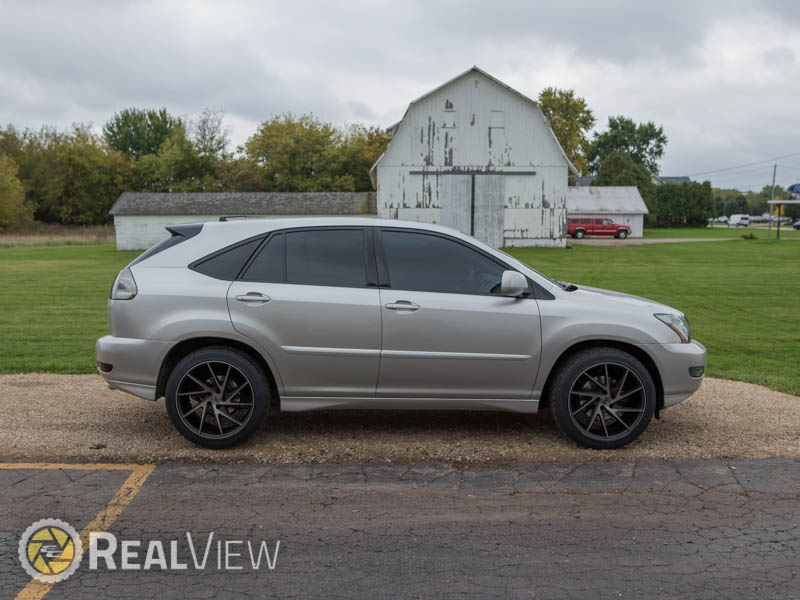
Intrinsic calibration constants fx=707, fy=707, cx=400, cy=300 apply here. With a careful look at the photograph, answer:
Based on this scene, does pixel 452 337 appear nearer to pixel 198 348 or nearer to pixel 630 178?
pixel 198 348

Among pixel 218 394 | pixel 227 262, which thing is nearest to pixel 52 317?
pixel 227 262

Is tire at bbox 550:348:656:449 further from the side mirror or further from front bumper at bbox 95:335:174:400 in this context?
front bumper at bbox 95:335:174:400

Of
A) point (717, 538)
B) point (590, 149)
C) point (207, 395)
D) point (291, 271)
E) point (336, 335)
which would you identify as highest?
point (590, 149)

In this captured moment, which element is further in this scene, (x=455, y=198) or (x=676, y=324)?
(x=455, y=198)

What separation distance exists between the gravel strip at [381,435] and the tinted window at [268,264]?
50.9 inches

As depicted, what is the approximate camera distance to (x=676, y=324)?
5562mm

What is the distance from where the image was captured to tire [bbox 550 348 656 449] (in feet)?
17.5

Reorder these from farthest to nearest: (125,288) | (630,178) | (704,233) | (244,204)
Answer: (630,178) → (704,233) → (244,204) → (125,288)

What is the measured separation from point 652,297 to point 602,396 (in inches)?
456

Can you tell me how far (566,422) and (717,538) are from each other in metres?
1.58

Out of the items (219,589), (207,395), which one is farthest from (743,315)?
(219,589)

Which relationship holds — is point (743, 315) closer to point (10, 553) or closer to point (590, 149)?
point (10, 553)

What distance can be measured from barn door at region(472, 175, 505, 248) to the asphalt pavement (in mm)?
30574

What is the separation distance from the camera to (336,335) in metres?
5.29
